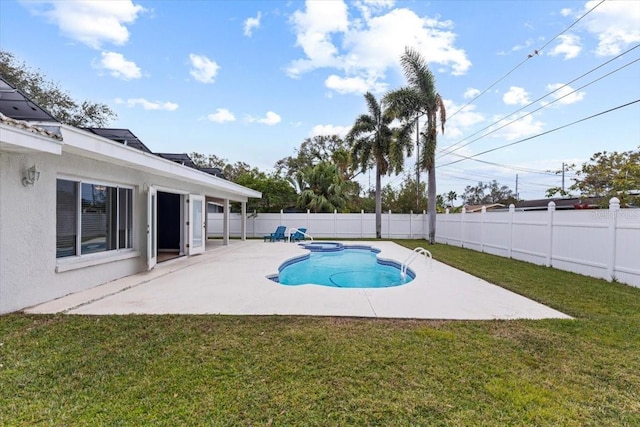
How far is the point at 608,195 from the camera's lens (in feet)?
40.5

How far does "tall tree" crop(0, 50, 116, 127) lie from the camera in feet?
65.4

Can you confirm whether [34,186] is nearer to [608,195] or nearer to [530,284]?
[530,284]

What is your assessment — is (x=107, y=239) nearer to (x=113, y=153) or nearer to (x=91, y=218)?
(x=91, y=218)

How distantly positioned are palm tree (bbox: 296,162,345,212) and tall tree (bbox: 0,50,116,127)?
15877mm

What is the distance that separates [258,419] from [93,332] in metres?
3.01

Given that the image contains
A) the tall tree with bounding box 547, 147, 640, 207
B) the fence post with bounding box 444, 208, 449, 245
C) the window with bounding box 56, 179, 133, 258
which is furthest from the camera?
the fence post with bounding box 444, 208, 449, 245

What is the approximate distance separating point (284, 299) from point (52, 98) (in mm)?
25822

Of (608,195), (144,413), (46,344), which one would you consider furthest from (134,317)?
(608,195)

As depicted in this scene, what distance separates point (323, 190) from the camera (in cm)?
2453

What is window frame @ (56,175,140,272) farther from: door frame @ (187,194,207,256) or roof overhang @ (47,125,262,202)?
door frame @ (187,194,207,256)

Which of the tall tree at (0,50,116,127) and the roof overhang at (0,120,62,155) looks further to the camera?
the tall tree at (0,50,116,127)

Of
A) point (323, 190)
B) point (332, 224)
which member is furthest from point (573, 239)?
point (323, 190)

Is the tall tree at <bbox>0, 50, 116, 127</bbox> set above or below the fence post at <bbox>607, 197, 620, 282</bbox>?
above

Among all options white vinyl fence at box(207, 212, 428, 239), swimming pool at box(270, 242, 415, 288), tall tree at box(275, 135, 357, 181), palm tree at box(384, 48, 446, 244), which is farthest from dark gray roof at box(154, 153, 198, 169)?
tall tree at box(275, 135, 357, 181)
